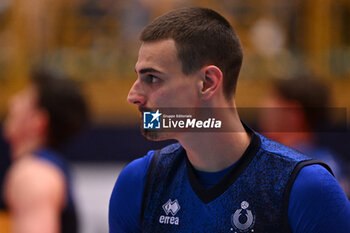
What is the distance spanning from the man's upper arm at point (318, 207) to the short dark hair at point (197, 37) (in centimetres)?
52

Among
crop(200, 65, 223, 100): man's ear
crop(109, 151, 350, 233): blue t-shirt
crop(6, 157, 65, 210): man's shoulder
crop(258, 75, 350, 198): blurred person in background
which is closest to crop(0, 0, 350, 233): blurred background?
crop(258, 75, 350, 198): blurred person in background

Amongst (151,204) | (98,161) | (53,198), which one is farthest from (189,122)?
(98,161)

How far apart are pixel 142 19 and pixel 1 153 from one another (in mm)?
2679

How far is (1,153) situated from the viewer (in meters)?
6.55

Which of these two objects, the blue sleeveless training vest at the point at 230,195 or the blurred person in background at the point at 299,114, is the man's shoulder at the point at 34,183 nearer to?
the blue sleeveless training vest at the point at 230,195

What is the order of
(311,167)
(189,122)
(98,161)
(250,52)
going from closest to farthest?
(311,167) < (189,122) < (98,161) < (250,52)

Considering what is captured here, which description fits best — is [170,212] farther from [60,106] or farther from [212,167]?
[60,106]

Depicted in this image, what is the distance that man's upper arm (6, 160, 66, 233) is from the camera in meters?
3.37

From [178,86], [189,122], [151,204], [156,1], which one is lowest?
[151,204]

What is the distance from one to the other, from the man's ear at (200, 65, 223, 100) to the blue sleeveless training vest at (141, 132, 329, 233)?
25 centimetres

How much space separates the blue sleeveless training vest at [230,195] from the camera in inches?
76.2

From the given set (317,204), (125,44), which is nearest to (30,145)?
(317,204)

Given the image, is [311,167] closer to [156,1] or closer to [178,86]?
[178,86]

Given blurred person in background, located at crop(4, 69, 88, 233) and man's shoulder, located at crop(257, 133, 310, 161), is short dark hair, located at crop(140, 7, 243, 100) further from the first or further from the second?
blurred person in background, located at crop(4, 69, 88, 233)
